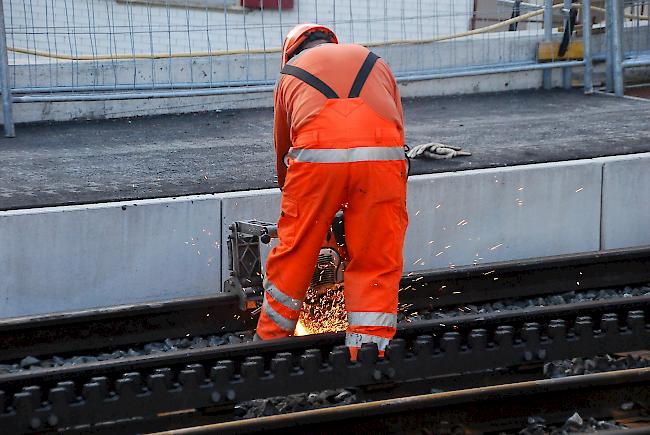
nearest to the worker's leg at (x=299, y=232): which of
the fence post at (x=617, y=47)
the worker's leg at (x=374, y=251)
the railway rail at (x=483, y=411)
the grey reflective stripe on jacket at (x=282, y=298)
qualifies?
the grey reflective stripe on jacket at (x=282, y=298)

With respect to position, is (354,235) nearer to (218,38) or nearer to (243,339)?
(243,339)

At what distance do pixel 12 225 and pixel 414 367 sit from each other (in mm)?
2659

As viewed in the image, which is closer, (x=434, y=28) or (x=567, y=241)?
(x=567, y=241)

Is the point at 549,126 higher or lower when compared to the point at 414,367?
higher

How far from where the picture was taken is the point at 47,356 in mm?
6215

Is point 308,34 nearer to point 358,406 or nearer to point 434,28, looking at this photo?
point 358,406

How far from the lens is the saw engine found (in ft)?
19.0

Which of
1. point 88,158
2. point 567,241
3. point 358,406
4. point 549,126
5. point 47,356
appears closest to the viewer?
point 358,406

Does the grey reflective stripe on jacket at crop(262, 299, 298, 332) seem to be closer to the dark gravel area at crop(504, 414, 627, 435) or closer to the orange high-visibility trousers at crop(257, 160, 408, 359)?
the orange high-visibility trousers at crop(257, 160, 408, 359)

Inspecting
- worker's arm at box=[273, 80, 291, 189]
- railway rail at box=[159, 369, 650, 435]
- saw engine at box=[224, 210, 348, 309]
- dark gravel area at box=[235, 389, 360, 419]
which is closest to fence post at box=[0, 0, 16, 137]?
saw engine at box=[224, 210, 348, 309]

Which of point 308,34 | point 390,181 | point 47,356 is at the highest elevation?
point 308,34

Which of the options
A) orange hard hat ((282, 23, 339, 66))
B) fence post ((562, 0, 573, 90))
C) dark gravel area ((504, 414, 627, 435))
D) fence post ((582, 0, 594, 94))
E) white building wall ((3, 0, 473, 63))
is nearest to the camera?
dark gravel area ((504, 414, 627, 435))

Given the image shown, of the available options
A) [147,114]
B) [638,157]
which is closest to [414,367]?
[638,157]

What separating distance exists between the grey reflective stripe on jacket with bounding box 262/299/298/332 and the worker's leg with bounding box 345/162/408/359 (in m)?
0.32
